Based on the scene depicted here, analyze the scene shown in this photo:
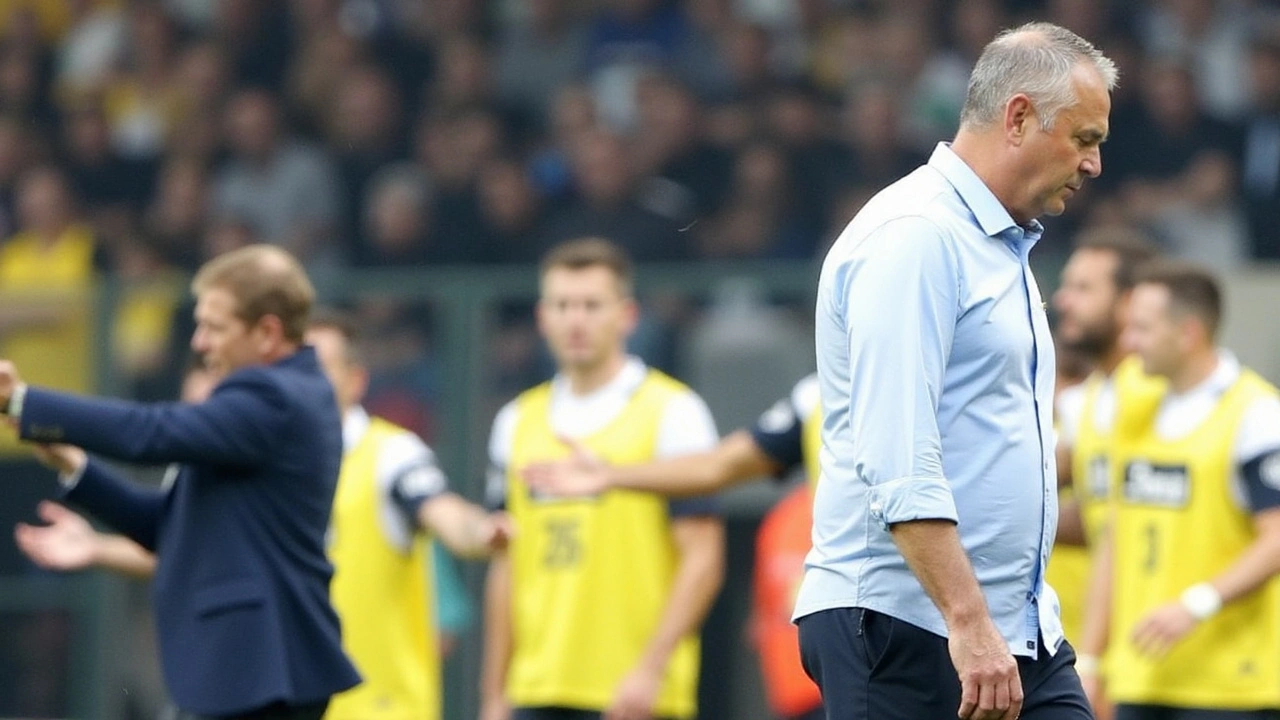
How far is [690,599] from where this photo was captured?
737 centimetres

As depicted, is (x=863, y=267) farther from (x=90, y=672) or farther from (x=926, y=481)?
(x=90, y=672)

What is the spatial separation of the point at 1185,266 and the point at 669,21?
6.30 m

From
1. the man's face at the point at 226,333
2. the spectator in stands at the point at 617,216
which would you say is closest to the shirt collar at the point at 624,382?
the man's face at the point at 226,333

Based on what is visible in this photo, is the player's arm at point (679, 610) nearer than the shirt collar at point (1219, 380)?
No

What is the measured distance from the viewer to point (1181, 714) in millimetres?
6832

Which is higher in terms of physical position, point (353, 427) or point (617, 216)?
point (617, 216)

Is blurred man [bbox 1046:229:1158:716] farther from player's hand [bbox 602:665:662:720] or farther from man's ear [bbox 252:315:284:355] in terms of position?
man's ear [bbox 252:315:284:355]

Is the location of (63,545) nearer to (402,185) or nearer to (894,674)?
(894,674)

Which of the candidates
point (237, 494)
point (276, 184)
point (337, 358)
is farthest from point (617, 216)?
point (237, 494)

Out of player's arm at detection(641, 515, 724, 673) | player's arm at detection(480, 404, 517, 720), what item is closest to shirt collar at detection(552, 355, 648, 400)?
player's arm at detection(480, 404, 517, 720)

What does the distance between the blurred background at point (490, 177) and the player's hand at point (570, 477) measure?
9.46 feet

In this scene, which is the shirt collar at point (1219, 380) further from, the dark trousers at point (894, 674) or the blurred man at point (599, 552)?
the dark trousers at point (894, 674)

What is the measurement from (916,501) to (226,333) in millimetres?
2531

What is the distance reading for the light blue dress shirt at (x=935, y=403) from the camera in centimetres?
393
